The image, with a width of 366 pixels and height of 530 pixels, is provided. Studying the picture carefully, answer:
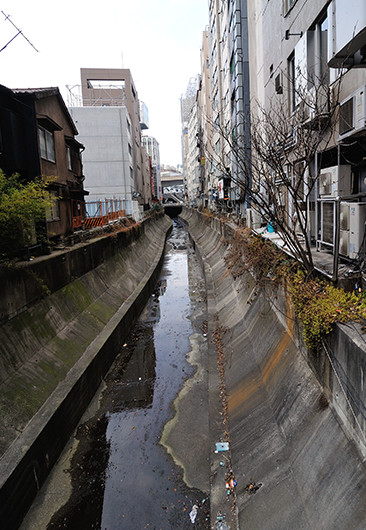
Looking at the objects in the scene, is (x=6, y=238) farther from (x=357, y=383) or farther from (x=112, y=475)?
(x=357, y=383)

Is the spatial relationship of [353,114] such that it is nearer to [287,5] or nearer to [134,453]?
[287,5]

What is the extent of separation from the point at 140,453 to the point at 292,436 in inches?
135

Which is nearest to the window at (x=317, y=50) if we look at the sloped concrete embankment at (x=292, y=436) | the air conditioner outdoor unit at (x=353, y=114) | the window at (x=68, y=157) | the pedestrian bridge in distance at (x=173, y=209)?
the air conditioner outdoor unit at (x=353, y=114)

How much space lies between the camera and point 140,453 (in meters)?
7.21

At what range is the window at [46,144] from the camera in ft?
51.4

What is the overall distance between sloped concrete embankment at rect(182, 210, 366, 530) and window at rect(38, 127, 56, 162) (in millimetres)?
12872

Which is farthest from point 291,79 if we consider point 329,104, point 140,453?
point 140,453

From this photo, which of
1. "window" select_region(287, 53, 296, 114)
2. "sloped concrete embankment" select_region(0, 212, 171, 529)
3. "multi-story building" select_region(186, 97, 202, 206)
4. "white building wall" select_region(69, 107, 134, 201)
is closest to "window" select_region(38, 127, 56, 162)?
"sloped concrete embankment" select_region(0, 212, 171, 529)

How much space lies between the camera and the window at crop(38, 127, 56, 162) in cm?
1566

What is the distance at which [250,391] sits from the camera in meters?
7.48

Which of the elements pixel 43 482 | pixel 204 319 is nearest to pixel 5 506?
pixel 43 482

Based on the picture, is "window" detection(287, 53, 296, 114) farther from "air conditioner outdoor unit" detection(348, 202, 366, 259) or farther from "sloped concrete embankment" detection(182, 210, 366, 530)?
"sloped concrete embankment" detection(182, 210, 366, 530)

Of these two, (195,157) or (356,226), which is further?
(195,157)

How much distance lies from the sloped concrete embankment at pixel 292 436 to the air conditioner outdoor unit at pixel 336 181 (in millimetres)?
2742
